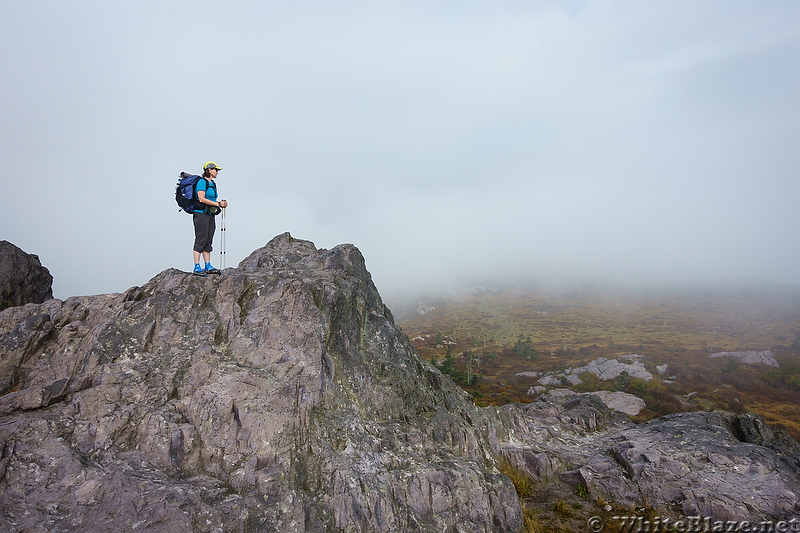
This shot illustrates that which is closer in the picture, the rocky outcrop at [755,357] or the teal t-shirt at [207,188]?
the teal t-shirt at [207,188]

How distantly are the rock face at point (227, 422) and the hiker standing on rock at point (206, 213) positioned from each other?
41.0 inches

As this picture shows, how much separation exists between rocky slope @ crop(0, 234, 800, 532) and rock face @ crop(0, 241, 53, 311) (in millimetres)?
6239

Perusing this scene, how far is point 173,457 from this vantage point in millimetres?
9539

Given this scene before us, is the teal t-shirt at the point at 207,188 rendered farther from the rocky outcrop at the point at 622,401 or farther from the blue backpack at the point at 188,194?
the rocky outcrop at the point at 622,401

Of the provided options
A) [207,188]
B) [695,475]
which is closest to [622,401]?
[695,475]

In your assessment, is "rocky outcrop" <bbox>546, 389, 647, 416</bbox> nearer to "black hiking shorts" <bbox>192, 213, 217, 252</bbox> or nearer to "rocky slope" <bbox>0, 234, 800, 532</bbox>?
"rocky slope" <bbox>0, 234, 800, 532</bbox>

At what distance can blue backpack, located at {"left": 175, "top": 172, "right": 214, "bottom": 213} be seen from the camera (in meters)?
12.5

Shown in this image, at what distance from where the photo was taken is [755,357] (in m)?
53.4

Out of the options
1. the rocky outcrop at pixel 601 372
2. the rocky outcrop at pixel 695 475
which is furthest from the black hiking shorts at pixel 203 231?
the rocky outcrop at pixel 601 372

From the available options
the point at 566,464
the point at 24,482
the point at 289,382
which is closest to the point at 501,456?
the point at 566,464

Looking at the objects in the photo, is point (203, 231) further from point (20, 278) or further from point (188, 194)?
point (20, 278)

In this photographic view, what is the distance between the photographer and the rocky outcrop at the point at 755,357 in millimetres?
51500

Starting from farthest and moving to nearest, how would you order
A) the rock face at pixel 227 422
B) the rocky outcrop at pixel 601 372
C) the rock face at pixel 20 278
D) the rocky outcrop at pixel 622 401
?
1. the rocky outcrop at pixel 601 372
2. the rocky outcrop at pixel 622 401
3. the rock face at pixel 20 278
4. the rock face at pixel 227 422

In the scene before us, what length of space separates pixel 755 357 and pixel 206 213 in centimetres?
7254
